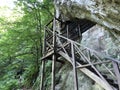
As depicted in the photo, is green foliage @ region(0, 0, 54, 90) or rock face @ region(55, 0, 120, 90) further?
green foliage @ region(0, 0, 54, 90)

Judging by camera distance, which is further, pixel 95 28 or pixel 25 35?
pixel 25 35

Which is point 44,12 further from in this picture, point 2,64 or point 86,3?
point 86,3

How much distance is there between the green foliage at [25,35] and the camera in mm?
10344

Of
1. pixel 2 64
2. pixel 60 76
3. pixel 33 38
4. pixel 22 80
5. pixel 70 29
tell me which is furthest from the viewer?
pixel 2 64

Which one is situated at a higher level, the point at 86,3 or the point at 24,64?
the point at 86,3

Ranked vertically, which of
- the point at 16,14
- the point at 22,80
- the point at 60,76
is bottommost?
the point at 22,80

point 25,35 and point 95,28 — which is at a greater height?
point 95,28

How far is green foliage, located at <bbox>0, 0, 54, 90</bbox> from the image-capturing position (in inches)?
407

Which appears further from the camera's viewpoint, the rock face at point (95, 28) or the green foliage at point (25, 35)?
the green foliage at point (25, 35)

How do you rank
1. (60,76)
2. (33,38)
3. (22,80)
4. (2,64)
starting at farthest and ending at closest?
(2,64) < (22,80) < (33,38) < (60,76)

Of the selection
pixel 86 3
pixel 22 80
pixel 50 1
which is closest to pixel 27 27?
pixel 50 1

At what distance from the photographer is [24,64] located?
13734 mm

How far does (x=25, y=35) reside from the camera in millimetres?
10555

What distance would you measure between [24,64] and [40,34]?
12.5ft
